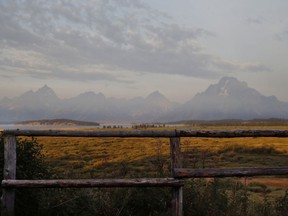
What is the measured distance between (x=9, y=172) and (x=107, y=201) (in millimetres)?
1840

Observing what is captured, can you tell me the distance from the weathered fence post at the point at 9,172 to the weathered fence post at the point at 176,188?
2554mm

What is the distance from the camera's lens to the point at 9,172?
19.3 feet

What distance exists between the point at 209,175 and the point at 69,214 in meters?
2.47

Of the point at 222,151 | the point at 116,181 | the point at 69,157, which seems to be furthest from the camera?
the point at 222,151

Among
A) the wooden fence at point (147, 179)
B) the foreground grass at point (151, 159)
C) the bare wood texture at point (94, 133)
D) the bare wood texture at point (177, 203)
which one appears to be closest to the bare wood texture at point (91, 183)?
the wooden fence at point (147, 179)

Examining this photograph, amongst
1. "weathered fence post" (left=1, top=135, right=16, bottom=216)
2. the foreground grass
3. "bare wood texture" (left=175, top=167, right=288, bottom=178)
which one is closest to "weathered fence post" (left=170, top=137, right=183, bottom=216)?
"bare wood texture" (left=175, top=167, right=288, bottom=178)

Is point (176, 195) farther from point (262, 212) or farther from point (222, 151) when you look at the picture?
point (222, 151)

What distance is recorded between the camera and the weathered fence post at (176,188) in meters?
5.77

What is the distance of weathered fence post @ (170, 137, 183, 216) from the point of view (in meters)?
5.77

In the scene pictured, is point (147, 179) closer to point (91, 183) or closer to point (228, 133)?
point (91, 183)

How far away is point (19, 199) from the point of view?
6.14 metres

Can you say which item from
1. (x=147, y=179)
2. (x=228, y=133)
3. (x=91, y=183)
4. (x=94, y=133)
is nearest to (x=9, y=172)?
(x=91, y=183)

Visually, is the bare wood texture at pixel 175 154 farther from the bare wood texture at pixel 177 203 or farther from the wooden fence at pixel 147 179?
the bare wood texture at pixel 177 203

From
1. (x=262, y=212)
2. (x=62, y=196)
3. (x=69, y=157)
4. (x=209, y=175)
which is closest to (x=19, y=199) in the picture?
(x=62, y=196)
